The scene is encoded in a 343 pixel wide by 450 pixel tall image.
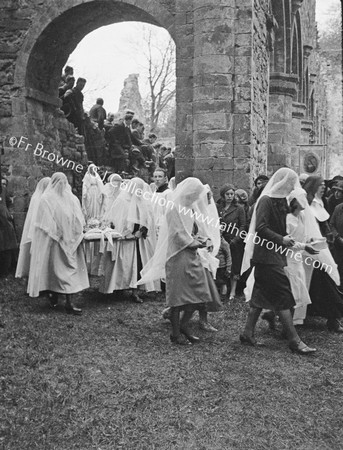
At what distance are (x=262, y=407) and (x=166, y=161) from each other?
588 inches

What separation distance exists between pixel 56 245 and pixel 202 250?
2151mm

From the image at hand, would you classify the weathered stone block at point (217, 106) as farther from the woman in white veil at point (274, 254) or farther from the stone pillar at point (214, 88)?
the woman in white veil at point (274, 254)

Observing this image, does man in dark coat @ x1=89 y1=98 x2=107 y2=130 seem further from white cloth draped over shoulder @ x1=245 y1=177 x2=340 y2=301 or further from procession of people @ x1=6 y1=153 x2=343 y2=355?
white cloth draped over shoulder @ x1=245 y1=177 x2=340 y2=301

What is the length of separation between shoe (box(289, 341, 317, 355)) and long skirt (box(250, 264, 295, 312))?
35 cm

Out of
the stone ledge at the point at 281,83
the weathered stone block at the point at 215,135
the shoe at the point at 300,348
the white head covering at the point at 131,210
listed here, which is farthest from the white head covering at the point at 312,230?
the stone ledge at the point at 281,83

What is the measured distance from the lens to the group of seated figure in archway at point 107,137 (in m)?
14.9

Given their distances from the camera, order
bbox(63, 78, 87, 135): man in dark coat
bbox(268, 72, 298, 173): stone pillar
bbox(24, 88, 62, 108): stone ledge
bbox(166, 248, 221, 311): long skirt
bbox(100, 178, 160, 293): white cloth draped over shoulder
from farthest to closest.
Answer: bbox(63, 78, 87, 135): man in dark coat, bbox(268, 72, 298, 173): stone pillar, bbox(24, 88, 62, 108): stone ledge, bbox(100, 178, 160, 293): white cloth draped over shoulder, bbox(166, 248, 221, 311): long skirt

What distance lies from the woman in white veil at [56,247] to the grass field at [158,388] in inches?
19.0

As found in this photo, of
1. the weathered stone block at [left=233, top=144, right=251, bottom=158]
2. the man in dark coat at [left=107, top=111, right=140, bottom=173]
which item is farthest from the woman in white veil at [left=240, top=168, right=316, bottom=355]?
the man in dark coat at [left=107, top=111, right=140, bottom=173]

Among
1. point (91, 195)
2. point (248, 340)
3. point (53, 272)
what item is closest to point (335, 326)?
point (248, 340)

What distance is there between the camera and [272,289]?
5441 mm

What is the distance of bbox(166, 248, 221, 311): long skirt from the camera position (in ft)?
18.5

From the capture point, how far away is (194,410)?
4051mm

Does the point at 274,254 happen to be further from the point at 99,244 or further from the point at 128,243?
the point at 99,244
